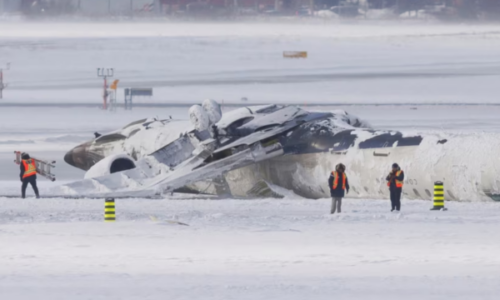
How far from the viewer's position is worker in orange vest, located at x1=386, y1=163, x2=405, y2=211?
27.2 meters

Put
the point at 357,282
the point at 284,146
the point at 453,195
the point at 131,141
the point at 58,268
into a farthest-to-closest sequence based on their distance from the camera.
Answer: the point at 131,141 < the point at 284,146 < the point at 453,195 < the point at 58,268 < the point at 357,282

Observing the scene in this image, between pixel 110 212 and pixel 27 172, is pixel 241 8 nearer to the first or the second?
pixel 27 172

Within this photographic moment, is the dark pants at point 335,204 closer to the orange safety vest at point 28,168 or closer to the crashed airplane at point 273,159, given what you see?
the crashed airplane at point 273,159

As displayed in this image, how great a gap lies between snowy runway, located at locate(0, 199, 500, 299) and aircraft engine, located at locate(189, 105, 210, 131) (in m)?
3.95

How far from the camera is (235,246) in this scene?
21.8m

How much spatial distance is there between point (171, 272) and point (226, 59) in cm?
9036

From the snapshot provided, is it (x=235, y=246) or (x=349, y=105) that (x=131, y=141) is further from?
(x=349, y=105)

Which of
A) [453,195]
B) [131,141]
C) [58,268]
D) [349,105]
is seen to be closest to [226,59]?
[349,105]

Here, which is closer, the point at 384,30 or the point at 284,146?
the point at 284,146

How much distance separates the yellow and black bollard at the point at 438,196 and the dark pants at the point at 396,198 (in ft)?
2.85

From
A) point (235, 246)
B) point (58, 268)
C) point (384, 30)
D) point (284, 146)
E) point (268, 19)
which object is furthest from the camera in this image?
point (384, 30)

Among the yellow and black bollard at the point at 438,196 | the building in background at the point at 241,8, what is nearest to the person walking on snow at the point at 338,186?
the yellow and black bollard at the point at 438,196

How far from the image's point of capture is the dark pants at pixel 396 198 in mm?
27156

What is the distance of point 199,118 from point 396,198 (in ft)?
24.3
